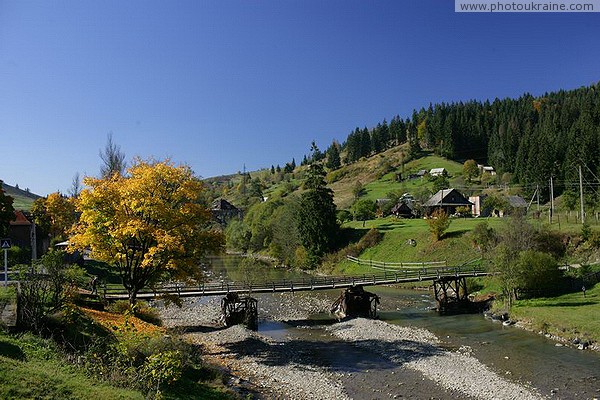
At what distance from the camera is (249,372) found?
73.9 feet

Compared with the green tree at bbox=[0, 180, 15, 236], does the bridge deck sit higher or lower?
lower

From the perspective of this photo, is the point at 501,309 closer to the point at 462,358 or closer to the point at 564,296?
the point at 564,296

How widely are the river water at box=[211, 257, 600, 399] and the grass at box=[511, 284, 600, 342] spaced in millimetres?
1366

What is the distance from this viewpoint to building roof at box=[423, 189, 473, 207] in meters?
90.9

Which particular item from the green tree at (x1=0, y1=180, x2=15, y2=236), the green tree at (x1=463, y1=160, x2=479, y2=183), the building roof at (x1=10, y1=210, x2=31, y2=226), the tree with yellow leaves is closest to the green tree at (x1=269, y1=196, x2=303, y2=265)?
the building roof at (x1=10, y1=210, x2=31, y2=226)

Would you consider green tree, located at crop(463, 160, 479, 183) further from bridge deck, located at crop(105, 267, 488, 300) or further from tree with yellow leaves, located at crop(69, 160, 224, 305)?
tree with yellow leaves, located at crop(69, 160, 224, 305)

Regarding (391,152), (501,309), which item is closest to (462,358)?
(501,309)

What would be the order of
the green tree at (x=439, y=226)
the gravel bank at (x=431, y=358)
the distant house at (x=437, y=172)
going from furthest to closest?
the distant house at (x=437, y=172) → the green tree at (x=439, y=226) → the gravel bank at (x=431, y=358)

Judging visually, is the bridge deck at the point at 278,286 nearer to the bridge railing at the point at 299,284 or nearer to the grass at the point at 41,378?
the bridge railing at the point at 299,284

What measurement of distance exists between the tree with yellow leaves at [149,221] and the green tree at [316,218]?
150ft

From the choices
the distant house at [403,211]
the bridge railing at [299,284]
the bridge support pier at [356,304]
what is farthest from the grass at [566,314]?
the distant house at [403,211]

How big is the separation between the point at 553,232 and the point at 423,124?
12650cm

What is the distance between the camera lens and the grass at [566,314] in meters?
27.9

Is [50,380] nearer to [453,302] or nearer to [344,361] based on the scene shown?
[344,361]
